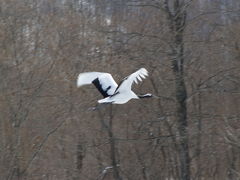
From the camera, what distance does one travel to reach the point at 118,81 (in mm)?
14625

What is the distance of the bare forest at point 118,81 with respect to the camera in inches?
487

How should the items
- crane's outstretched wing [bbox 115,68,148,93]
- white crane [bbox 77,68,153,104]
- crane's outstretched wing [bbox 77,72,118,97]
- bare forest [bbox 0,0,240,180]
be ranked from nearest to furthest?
1. crane's outstretched wing [bbox 115,68,148,93]
2. white crane [bbox 77,68,153,104]
3. crane's outstretched wing [bbox 77,72,118,97]
4. bare forest [bbox 0,0,240,180]

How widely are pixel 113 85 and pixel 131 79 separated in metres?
0.89

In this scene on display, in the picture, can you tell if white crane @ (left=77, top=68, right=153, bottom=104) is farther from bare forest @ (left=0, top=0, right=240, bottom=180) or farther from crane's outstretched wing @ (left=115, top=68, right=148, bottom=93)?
bare forest @ (left=0, top=0, right=240, bottom=180)

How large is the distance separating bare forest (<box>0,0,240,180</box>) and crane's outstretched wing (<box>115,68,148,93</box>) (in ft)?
4.96

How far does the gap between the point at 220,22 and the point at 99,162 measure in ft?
16.7

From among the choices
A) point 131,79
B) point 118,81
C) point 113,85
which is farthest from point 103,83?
point 118,81

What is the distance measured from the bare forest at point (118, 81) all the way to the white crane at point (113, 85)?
105 cm

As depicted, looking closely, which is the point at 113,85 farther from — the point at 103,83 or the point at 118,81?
the point at 118,81

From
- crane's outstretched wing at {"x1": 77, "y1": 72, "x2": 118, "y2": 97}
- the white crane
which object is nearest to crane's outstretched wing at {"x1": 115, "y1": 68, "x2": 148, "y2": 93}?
the white crane

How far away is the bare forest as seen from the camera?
12359mm

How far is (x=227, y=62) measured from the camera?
13.6m

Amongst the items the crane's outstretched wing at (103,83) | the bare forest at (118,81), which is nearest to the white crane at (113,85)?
the crane's outstretched wing at (103,83)

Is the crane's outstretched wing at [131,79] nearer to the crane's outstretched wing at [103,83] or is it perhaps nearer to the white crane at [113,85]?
the white crane at [113,85]
